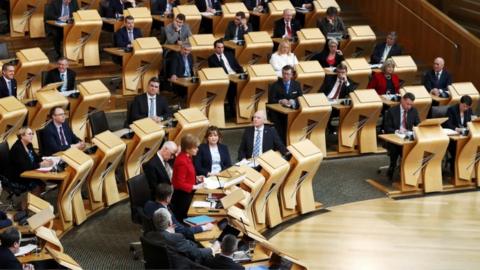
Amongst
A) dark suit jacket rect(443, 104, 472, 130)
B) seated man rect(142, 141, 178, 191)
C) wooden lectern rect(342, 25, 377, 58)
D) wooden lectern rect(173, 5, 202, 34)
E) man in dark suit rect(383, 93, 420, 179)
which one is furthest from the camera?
wooden lectern rect(342, 25, 377, 58)

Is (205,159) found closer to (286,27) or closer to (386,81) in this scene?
(386,81)

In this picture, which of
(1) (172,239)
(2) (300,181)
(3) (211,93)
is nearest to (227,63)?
(3) (211,93)

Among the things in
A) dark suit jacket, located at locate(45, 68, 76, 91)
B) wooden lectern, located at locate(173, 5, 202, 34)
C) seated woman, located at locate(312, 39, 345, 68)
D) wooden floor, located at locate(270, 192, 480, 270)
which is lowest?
wooden floor, located at locate(270, 192, 480, 270)

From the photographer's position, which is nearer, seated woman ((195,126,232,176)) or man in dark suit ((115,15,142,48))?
seated woman ((195,126,232,176))

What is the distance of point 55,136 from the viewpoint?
919 centimetres

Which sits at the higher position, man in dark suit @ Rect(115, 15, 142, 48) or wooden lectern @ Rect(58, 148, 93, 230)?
man in dark suit @ Rect(115, 15, 142, 48)

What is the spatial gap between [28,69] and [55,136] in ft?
7.30

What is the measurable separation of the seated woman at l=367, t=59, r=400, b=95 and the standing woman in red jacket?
4.02 metres

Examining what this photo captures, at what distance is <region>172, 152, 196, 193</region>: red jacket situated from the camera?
320 inches

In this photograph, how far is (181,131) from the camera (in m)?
9.75

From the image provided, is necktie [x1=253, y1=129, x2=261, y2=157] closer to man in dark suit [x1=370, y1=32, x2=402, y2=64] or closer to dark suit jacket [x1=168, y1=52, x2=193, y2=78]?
dark suit jacket [x1=168, y1=52, x2=193, y2=78]

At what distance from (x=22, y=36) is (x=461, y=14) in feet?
21.4

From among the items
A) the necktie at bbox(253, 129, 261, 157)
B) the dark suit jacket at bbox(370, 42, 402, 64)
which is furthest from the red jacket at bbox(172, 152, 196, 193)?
the dark suit jacket at bbox(370, 42, 402, 64)

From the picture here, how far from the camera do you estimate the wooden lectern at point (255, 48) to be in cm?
1229
